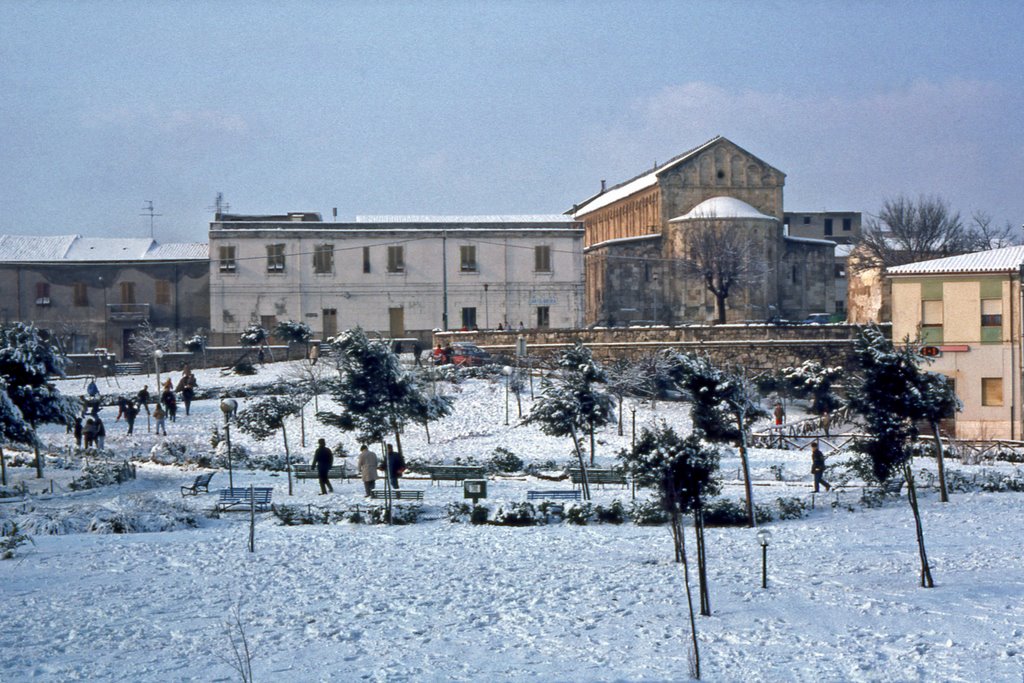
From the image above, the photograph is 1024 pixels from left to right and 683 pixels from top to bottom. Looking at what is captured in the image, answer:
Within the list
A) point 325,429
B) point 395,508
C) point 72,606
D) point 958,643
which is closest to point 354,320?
point 325,429

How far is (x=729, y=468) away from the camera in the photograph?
26109 mm

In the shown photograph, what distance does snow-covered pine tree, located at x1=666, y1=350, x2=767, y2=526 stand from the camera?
1883 cm

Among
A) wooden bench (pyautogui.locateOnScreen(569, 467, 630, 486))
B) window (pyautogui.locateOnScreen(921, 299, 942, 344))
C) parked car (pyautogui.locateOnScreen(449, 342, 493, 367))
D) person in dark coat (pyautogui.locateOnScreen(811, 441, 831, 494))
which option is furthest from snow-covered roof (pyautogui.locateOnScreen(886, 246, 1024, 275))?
parked car (pyautogui.locateOnScreen(449, 342, 493, 367))

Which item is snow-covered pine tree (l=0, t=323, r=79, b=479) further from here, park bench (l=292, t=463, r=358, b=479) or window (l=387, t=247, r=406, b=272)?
window (l=387, t=247, r=406, b=272)

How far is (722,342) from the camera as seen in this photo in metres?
46.5

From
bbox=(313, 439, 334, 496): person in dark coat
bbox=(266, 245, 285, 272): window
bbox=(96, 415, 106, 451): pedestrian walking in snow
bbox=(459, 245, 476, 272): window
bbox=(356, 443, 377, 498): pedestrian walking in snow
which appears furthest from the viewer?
bbox=(459, 245, 476, 272): window

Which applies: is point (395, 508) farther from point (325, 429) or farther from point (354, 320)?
point (354, 320)

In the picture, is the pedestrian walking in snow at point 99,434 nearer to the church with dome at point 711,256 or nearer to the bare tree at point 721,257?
the church with dome at point 711,256

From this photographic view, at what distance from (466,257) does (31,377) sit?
2777 centimetres

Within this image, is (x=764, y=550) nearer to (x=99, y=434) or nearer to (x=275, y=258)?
(x=99, y=434)

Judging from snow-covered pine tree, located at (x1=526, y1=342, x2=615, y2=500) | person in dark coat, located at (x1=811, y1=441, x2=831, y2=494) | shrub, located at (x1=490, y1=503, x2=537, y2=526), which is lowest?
shrub, located at (x1=490, y1=503, x2=537, y2=526)

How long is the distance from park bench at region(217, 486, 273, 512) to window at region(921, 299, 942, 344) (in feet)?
69.4

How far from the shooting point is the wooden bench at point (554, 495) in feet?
67.8

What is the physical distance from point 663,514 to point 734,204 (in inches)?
1611
